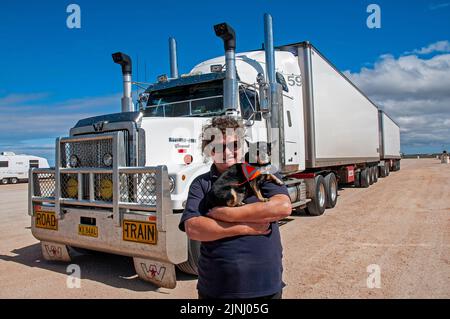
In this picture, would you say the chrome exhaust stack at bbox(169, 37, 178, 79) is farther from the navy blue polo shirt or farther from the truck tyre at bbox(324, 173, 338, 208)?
the navy blue polo shirt

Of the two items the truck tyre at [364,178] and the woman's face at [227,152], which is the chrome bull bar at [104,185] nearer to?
the woman's face at [227,152]

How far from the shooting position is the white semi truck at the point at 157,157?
13.4 feet

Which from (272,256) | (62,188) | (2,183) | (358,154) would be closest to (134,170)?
(62,188)

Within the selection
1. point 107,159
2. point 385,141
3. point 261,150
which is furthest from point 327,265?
point 385,141

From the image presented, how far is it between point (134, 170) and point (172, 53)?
5.67 meters

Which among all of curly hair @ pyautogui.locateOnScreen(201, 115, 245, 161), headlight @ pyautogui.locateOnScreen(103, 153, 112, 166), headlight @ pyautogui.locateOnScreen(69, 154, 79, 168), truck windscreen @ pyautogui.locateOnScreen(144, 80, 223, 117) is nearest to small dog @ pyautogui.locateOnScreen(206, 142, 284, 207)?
curly hair @ pyautogui.locateOnScreen(201, 115, 245, 161)

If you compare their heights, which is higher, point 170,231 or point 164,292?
point 170,231

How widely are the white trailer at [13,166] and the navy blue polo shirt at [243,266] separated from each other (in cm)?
3173

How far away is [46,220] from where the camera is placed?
200 inches

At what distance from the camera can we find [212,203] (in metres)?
2.08

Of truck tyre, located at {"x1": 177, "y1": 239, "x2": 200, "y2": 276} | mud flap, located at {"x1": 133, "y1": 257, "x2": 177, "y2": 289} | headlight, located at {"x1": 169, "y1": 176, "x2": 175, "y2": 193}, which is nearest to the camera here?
mud flap, located at {"x1": 133, "y1": 257, "x2": 177, "y2": 289}

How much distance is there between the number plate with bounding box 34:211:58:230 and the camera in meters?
4.97

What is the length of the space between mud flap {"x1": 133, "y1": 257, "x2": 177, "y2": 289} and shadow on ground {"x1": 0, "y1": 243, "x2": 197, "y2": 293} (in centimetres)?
18
